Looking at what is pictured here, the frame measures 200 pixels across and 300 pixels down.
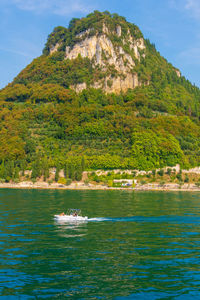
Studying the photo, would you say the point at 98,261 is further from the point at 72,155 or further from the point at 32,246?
the point at 72,155

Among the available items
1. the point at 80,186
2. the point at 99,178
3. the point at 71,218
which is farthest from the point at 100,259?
the point at 99,178

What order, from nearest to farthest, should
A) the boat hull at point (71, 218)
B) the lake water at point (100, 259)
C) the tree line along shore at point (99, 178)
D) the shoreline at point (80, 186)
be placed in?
the lake water at point (100, 259) → the boat hull at point (71, 218) → the shoreline at point (80, 186) → the tree line along shore at point (99, 178)

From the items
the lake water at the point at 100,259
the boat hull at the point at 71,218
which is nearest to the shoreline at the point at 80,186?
the boat hull at the point at 71,218

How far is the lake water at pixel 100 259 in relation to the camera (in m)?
24.2

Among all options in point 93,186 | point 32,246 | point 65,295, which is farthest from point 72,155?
point 65,295

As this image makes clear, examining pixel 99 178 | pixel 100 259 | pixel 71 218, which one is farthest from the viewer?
pixel 99 178

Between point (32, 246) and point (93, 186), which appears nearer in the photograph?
point (32, 246)

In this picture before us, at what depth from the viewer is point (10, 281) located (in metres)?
25.8

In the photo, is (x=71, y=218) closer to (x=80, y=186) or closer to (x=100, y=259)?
(x=100, y=259)

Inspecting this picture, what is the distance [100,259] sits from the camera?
3155cm

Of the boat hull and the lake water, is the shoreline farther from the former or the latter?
the lake water

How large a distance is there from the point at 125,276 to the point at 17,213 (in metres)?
38.3

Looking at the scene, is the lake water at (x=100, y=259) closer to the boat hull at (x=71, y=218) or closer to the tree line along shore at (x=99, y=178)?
the boat hull at (x=71, y=218)

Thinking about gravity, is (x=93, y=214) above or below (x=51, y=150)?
below
